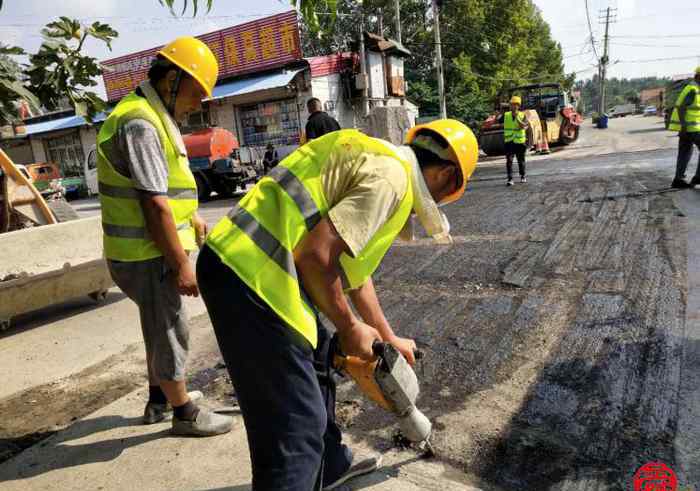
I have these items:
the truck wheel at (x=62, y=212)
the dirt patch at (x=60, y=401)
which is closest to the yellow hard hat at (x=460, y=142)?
the dirt patch at (x=60, y=401)

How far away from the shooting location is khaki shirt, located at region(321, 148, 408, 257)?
1.45 m

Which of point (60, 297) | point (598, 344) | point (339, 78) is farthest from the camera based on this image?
point (339, 78)

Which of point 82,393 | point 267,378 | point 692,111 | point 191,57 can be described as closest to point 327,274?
point 267,378

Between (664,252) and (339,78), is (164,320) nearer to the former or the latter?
(664,252)

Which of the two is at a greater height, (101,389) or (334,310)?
(334,310)

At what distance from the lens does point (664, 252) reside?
488cm

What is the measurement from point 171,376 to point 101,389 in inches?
43.9

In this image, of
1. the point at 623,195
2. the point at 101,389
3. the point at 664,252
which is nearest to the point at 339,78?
the point at 623,195

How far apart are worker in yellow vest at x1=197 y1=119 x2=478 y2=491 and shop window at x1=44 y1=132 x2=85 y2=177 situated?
86.4ft

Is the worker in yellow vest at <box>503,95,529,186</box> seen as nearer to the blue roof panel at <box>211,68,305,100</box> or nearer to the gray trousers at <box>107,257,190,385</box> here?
the gray trousers at <box>107,257,190,385</box>

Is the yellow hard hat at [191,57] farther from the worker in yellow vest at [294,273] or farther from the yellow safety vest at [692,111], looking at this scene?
the yellow safety vest at [692,111]

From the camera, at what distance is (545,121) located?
17891 mm

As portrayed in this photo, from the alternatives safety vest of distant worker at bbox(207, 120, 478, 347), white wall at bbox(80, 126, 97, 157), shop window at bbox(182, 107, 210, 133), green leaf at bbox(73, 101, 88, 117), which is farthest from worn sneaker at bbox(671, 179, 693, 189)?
white wall at bbox(80, 126, 97, 157)

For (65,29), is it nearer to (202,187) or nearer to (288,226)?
(288,226)
